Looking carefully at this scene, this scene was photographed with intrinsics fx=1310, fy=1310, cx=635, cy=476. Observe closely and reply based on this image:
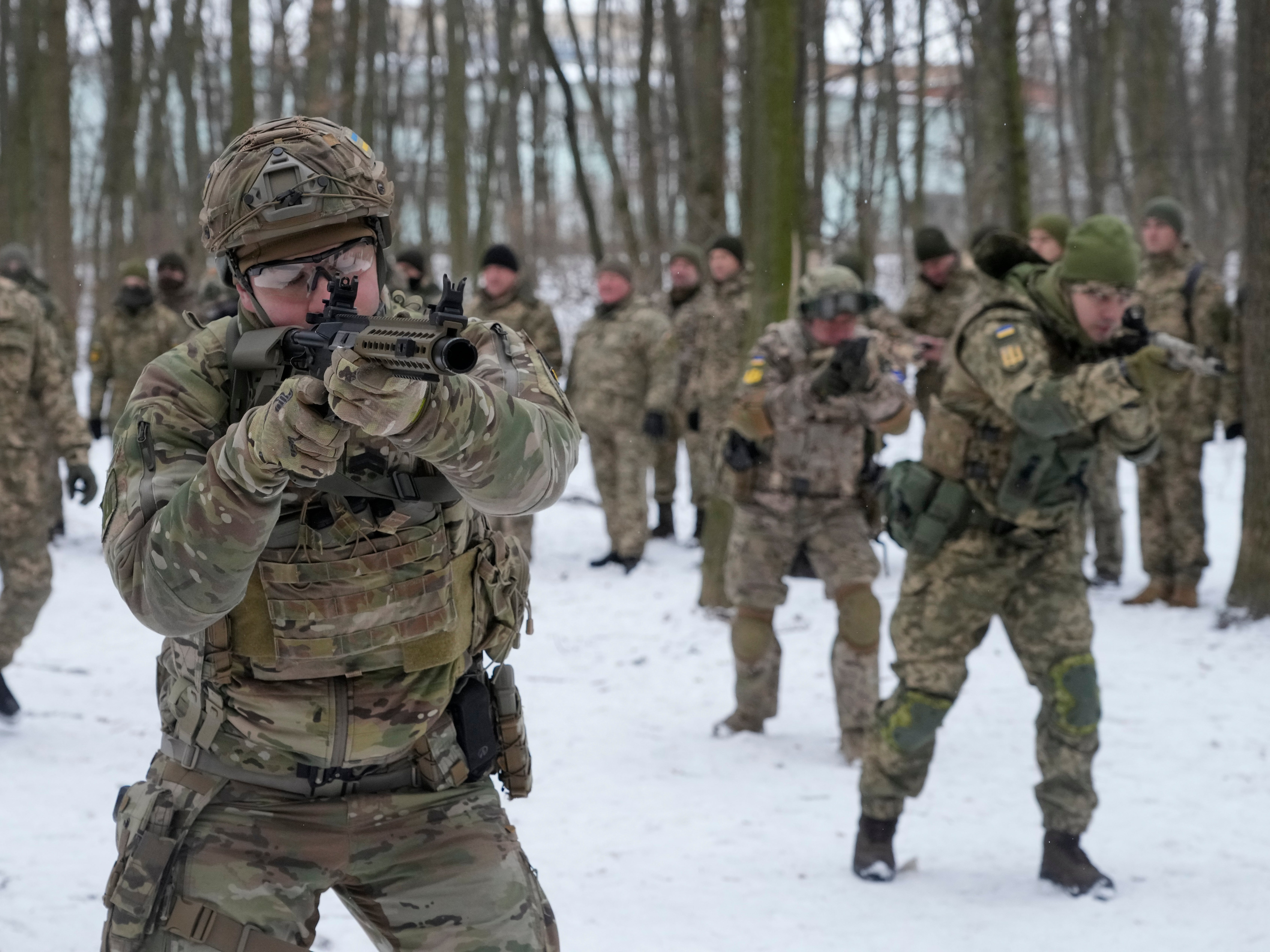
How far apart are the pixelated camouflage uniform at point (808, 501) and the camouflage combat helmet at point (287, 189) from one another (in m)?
3.40

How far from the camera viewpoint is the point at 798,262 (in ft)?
24.7

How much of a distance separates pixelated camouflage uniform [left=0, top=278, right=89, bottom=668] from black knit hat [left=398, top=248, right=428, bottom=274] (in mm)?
3775

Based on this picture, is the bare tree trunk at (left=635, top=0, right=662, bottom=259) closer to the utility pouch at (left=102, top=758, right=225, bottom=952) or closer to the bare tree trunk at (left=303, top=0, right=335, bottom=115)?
the bare tree trunk at (left=303, top=0, right=335, bottom=115)

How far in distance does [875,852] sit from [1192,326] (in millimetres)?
4911

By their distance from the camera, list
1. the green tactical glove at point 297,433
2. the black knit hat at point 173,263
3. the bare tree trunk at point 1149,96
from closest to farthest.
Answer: the green tactical glove at point 297,433 → the black knit hat at point 173,263 → the bare tree trunk at point 1149,96

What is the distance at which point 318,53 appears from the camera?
32.6 ft

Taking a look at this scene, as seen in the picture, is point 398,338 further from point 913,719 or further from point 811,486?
point 811,486

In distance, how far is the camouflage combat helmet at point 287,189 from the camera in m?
2.18

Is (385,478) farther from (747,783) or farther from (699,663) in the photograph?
(699,663)

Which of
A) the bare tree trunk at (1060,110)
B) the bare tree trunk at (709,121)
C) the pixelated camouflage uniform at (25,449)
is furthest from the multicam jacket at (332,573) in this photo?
the bare tree trunk at (1060,110)

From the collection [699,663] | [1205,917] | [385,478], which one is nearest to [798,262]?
[699,663]

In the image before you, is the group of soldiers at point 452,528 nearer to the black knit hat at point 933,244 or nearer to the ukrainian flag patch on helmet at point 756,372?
the ukrainian flag patch on helmet at point 756,372

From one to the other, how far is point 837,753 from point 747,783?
56cm

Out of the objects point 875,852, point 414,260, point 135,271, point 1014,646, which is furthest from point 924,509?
point 135,271
